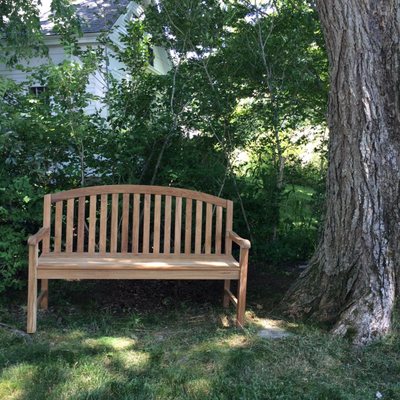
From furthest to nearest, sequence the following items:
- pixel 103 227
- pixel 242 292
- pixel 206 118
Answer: pixel 206 118 → pixel 103 227 → pixel 242 292

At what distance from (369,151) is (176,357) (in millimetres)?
2127

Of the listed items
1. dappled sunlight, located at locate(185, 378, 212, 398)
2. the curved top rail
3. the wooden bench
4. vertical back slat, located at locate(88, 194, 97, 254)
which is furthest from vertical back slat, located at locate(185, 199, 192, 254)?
dappled sunlight, located at locate(185, 378, 212, 398)

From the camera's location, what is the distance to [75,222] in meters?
5.31

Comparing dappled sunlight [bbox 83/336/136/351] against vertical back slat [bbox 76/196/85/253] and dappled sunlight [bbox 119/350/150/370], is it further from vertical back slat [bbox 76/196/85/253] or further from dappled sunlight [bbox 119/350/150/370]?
vertical back slat [bbox 76/196/85/253]

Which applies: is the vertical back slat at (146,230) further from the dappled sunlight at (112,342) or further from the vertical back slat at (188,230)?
the dappled sunlight at (112,342)

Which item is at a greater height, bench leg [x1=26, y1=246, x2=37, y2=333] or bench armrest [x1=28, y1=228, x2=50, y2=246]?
bench armrest [x1=28, y1=228, x2=50, y2=246]

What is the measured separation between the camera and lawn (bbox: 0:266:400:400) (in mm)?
2969

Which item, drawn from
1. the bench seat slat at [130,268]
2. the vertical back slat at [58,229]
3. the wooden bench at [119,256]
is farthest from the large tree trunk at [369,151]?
the vertical back slat at [58,229]

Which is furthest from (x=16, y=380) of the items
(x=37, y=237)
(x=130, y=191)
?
(x=130, y=191)

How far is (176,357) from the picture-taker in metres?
3.45

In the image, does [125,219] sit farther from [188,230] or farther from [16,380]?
[16,380]

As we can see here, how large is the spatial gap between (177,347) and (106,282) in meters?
1.94

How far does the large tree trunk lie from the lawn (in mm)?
293

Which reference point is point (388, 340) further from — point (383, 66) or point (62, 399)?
point (62, 399)
